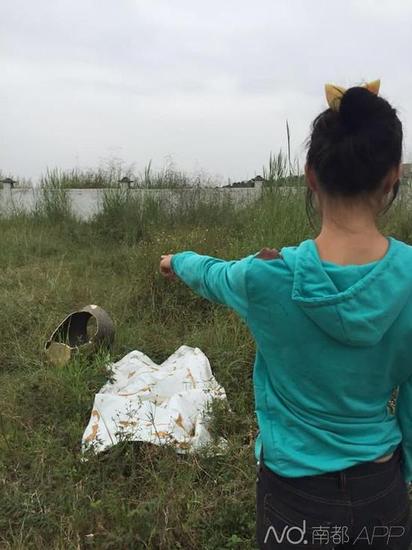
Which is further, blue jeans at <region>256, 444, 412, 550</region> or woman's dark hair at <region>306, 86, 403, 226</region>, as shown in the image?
blue jeans at <region>256, 444, 412, 550</region>

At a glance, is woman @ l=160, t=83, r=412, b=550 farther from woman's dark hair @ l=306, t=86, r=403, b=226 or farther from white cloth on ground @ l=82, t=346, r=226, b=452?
white cloth on ground @ l=82, t=346, r=226, b=452

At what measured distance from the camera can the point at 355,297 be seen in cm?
98

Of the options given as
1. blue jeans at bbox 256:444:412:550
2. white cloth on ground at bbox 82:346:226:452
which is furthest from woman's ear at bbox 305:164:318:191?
white cloth on ground at bbox 82:346:226:452

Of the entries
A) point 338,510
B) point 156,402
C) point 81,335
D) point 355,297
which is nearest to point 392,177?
point 355,297

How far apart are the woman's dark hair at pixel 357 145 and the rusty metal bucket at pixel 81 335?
9.25 ft

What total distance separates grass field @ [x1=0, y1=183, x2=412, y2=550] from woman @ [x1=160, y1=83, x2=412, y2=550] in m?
1.09

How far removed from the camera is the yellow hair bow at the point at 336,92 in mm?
1039

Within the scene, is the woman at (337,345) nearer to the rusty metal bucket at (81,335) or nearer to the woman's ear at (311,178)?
the woman's ear at (311,178)

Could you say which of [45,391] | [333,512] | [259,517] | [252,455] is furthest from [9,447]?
[333,512]

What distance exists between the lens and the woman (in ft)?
3.26

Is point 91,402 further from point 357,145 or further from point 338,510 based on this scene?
point 357,145

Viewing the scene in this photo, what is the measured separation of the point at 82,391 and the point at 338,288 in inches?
94.4

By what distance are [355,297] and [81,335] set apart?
131 inches

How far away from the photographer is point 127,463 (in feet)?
8.27
